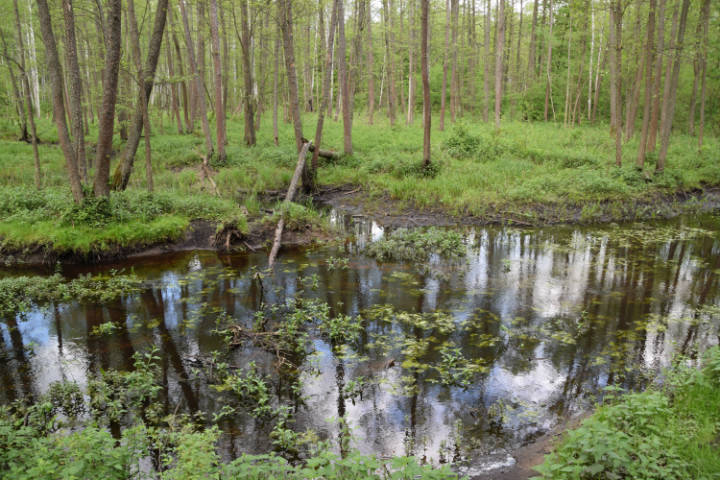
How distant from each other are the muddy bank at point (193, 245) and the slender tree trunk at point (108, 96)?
170 cm

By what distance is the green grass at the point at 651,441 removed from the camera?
3668mm

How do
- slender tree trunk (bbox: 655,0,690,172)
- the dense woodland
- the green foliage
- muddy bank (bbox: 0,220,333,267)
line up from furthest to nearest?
slender tree trunk (bbox: 655,0,690,172)
the dense woodland
muddy bank (bbox: 0,220,333,267)
the green foliage

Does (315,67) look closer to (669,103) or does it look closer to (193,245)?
(669,103)

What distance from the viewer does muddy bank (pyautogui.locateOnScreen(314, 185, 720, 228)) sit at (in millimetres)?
15656

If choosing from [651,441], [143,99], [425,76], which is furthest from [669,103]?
[143,99]

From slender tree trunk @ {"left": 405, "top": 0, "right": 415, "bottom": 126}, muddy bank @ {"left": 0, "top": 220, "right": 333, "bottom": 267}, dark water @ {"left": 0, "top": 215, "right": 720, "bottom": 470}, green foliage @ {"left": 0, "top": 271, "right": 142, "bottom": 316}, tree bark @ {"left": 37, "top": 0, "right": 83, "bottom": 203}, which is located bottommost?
dark water @ {"left": 0, "top": 215, "right": 720, "bottom": 470}

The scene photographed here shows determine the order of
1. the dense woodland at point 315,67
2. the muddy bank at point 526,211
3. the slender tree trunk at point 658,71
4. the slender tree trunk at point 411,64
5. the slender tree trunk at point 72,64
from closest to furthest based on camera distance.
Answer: the slender tree trunk at point 72,64, the dense woodland at point 315,67, the muddy bank at point 526,211, the slender tree trunk at point 658,71, the slender tree trunk at point 411,64

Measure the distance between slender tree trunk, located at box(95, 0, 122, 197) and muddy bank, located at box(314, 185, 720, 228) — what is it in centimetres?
795

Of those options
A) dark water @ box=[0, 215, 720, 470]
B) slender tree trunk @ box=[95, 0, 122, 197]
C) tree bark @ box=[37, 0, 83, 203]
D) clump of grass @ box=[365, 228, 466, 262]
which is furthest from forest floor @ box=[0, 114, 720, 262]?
clump of grass @ box=[365, 228, 466, 262]

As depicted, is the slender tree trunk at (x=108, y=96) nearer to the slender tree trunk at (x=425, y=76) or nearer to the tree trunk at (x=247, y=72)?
the slender tree trunk at (x=425, y=76)

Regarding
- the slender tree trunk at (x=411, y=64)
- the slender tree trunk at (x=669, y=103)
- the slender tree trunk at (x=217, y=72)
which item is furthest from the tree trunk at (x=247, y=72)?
the slender tree trunk at (x=669, y=103)

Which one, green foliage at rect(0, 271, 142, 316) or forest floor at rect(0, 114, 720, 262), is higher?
forest floor at rect(0, 114, 720, 262)

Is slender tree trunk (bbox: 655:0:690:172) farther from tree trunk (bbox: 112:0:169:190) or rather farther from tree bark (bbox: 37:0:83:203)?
tree bark (bbox: 37:0:83:203)

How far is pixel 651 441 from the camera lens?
3922 millimetres
